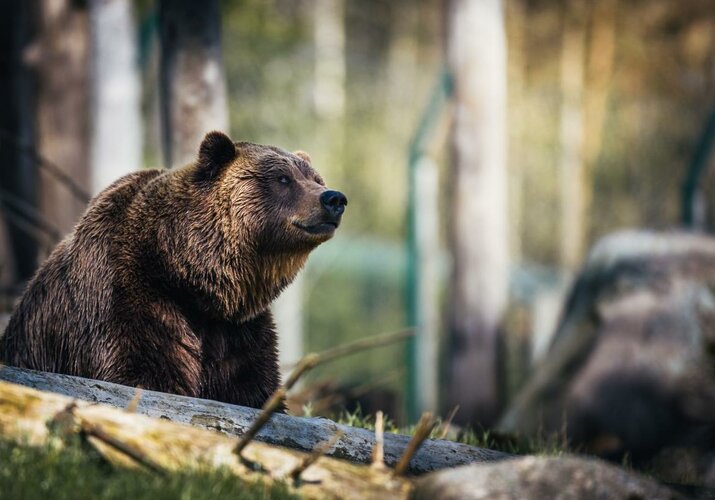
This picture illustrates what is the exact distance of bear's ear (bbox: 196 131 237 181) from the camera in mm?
4945

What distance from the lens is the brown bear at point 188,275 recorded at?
4.58 metres

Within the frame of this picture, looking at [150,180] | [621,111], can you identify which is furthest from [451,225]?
[621,111]

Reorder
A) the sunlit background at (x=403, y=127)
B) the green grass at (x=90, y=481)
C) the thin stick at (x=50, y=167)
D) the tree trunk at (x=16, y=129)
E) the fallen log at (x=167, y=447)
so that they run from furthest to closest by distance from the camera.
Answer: the tree trunk at (x=16, y=129)
the sunlit background at (x=403, y=127)
the thin stick at (x=50, y=167)
the fallen log at (x=167, y=447)
the green grass at (x=90, y=481)

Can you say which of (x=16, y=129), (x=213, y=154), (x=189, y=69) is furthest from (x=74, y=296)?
(x=16, y=129)

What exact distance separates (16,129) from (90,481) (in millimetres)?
10092

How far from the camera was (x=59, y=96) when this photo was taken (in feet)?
35.2

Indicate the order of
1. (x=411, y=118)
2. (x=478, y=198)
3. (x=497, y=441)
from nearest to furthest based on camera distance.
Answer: (x=497, y=441)
(x=478, y=198)
(x=411, y=118)

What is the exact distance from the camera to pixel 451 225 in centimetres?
1141

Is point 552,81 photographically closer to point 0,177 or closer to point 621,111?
point 621,111

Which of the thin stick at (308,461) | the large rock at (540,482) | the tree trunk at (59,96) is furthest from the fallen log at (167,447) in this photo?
the tree trunk at (59,96)

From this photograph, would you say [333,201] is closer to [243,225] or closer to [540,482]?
[243,225]

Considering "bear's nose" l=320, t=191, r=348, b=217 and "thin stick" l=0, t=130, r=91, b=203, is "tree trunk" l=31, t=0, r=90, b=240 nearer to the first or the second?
"thin stick" l=0, t=130, r=91, b=203

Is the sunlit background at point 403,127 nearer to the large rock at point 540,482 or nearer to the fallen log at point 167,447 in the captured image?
the fallen log at point 167,447

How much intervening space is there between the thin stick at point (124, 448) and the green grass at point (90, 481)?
1.5 inches
